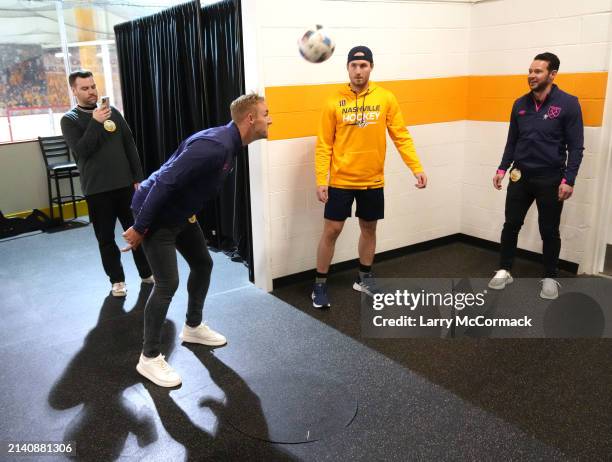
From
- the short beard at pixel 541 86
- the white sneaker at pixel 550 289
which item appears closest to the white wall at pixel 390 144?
the short beard at pixel 541 86

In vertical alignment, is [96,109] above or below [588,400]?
above

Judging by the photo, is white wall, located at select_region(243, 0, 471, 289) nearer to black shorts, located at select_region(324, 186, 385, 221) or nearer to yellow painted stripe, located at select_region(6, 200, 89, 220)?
black shorts, located at select_region(324, 186, 385, 221)

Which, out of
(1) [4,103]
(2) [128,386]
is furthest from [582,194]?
(1) [4,103]

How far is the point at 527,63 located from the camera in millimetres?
3918

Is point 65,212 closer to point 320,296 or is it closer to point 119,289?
point 119,289

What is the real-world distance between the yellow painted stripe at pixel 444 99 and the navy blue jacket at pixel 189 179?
1.15m

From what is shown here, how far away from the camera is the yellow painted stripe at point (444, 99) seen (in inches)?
137

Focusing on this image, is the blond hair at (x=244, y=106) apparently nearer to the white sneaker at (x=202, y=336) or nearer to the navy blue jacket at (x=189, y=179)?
the navy blue jacket at (x=189, y=179)

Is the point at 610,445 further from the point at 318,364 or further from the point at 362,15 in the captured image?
the point at 362,15

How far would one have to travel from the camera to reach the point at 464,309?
131 inches

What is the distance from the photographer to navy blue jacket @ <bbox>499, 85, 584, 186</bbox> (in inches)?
127

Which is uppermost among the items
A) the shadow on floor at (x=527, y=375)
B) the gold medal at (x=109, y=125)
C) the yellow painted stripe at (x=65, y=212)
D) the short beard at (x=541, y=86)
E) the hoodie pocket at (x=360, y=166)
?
the short beard at (x=541, y=86)

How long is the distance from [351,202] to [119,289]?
1681 millimetres

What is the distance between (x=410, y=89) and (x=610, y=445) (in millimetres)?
2730
